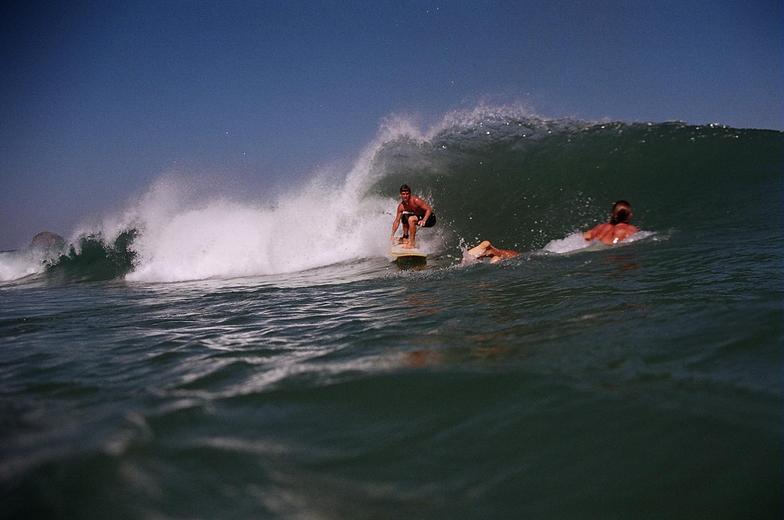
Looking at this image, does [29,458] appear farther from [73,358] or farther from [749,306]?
[749,306]

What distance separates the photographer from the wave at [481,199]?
11351mm

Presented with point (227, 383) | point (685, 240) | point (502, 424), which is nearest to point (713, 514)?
point (502, 424)

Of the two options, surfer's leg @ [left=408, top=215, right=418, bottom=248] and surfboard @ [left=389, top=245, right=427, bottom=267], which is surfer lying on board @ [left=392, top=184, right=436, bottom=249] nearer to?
surfer's leg @ [left=408, top=215, right=418, bottom=248]

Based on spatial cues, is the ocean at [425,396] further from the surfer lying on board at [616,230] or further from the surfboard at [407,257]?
the surfboard at [407,257]

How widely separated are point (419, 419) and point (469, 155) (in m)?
14.6

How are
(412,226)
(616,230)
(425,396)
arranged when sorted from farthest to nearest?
1. (412,226)
2. (616,230)
3. (425,396)

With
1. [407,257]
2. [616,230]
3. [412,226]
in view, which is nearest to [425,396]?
[616,230]

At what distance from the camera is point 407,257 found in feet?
29.8

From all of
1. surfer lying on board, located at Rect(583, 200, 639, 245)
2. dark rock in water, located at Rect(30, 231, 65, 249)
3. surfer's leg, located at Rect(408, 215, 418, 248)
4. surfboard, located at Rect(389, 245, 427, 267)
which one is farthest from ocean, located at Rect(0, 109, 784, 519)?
dark rock in water, located at Rect(30, 231, 65, 249)

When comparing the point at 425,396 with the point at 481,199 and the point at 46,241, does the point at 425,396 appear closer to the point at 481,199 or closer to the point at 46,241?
the point at 481,199

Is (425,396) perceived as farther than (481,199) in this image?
No

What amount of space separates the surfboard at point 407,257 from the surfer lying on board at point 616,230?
296cm

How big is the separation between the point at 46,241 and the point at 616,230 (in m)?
20.9

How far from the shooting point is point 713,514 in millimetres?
1205
